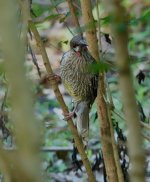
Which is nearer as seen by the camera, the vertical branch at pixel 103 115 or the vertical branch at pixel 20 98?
the vertical branch at pixel 20 98

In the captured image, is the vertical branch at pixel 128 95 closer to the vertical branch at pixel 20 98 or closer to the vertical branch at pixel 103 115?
the vertical branch at pixel 20 98

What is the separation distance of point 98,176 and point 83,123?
3.70ft

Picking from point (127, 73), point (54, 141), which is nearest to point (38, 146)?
point (127, 73)

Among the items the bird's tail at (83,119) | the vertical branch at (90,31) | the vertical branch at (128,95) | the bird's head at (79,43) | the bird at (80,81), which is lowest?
the bird's tail at (83,119)

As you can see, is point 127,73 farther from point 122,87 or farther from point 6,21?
point 6,21

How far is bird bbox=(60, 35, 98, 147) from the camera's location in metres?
2.43

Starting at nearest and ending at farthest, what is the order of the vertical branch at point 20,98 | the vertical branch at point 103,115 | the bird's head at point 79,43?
the vertical branch at point 20,98, the vertical branch at point 103,115, the bird's head at point 79,43

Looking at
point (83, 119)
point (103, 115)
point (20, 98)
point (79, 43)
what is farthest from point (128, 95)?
point (83, 119)

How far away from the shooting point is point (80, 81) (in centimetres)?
271

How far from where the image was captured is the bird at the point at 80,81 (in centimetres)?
243

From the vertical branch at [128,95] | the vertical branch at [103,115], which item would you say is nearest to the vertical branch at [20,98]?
the vertical branch at [128,95]

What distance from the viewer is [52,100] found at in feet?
16.9

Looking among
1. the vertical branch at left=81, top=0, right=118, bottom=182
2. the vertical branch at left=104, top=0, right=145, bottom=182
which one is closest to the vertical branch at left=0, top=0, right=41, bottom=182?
the vertical branch at left=104, top=0, right=145, bottom=182

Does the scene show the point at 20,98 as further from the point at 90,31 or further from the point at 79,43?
the point at 79,43
